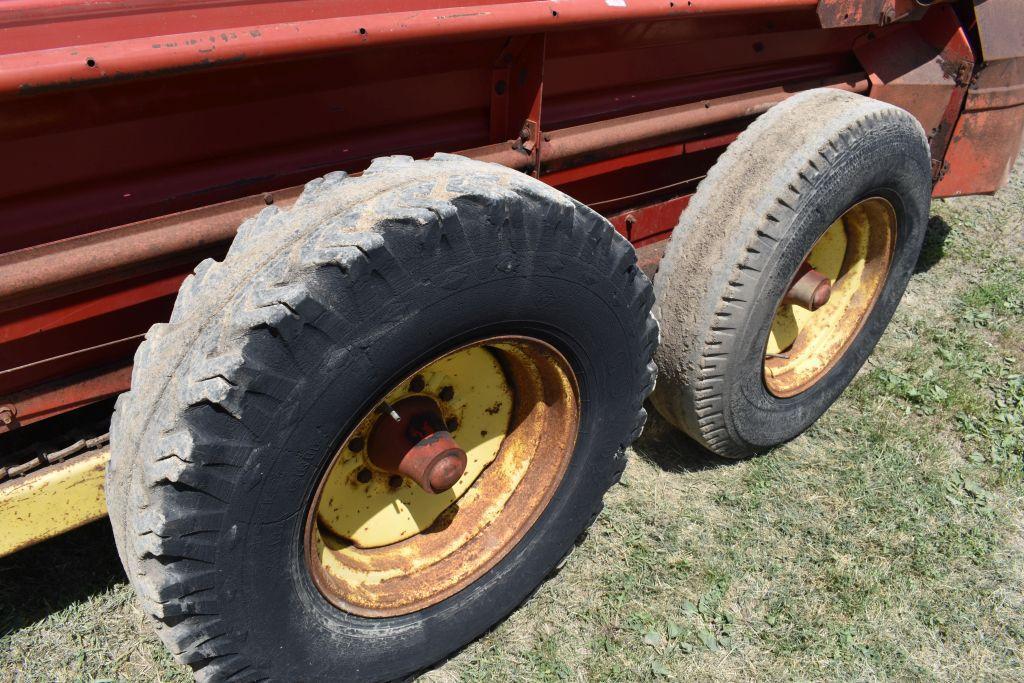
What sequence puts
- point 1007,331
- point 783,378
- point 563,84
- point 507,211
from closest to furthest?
point 507,211 < point 563,84 < point 783,378 < point 1007,331

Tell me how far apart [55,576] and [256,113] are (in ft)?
5.24

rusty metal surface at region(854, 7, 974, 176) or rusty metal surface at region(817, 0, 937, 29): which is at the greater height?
rusty metal surface at region(817, 0, 937, 29)

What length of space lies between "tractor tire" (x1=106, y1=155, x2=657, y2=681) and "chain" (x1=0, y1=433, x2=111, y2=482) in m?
0.27

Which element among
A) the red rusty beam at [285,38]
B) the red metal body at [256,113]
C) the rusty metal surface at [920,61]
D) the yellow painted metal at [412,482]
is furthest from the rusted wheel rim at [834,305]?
the red rusty beam at [285,38]

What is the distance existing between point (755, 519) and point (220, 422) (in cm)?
193

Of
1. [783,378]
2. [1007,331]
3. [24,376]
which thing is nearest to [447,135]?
[24,376]

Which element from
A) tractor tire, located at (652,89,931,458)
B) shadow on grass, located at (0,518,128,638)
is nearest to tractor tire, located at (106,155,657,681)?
tractor tire, located at (652,89,931,458)

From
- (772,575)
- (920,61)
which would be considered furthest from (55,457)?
(920,61)

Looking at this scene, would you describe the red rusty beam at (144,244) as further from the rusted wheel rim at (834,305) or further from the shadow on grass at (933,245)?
the shadow on grass at (933,245)

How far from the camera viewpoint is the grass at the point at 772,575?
220 centimetres

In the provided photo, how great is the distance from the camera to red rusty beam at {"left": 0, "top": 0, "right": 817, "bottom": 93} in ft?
4.17

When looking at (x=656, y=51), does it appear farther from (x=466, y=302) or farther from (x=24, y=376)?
(x=24, y=376)

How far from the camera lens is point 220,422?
4.53 ft

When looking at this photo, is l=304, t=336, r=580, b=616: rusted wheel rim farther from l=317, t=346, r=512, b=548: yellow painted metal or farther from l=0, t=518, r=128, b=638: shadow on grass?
l=0, t=518, r=128, b=638: shadow on grass
